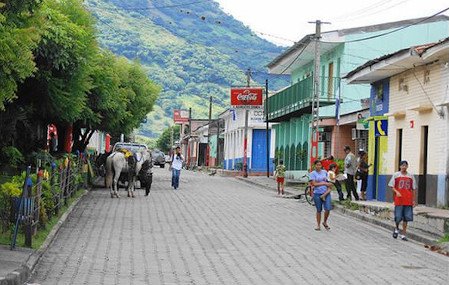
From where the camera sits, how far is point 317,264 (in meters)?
13.2

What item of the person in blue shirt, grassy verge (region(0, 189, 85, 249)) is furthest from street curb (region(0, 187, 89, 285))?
the person in blue shirt

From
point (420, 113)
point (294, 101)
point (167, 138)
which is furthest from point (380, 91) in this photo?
point (167, 138)

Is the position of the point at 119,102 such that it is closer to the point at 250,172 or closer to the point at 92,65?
the point at 92,65

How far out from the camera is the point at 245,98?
56.8 m

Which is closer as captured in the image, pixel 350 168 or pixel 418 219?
pixel 418 219

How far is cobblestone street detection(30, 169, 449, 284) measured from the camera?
1166cm

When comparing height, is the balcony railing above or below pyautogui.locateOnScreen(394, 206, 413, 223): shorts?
above

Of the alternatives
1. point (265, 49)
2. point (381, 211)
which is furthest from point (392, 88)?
point (265, 49)

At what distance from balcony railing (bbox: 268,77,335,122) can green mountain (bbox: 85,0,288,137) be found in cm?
7844

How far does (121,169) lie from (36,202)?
13267 mm

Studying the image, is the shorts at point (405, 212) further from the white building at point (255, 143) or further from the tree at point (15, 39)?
the white building at point (255, 143)

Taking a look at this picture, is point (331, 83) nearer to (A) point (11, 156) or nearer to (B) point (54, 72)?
(A) point (11, 156)

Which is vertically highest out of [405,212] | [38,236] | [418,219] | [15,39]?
[15,39]

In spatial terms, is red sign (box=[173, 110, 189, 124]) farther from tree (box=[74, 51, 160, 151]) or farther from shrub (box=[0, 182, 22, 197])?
shrub (box=[0, 182, 22, 197])
